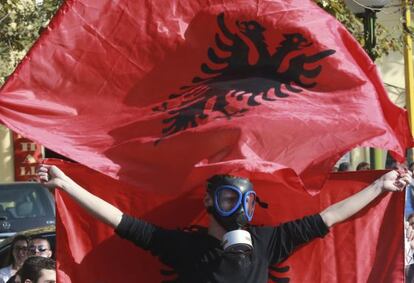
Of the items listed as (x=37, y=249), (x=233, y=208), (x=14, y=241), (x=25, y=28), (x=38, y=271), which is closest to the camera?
(x=233, y=208)

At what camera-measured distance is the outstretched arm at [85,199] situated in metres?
4.67

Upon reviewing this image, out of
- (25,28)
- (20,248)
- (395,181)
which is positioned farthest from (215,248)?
(25,28)

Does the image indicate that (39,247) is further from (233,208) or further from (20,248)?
(233,208)

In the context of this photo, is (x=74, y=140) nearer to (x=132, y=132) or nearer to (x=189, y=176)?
(x=132, y=132)

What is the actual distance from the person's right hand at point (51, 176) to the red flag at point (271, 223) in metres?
0.32

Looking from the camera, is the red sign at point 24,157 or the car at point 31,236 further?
the red sign at point 24,157

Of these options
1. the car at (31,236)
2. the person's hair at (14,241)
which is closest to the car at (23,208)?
the car at (31,236)

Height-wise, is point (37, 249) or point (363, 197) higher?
point (363, 197)

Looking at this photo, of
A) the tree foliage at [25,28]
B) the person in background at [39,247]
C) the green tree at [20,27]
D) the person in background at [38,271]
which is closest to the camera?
the person in background at [38,271]

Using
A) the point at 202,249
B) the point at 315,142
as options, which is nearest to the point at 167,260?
the point at 202,249

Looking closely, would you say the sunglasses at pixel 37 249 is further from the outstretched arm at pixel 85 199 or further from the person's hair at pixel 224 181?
the person's hair at pixel 224 181

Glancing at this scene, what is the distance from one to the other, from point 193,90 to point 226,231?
0.87 m

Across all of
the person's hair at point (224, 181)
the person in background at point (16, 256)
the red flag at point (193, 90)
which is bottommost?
the person in background at point (16, 256)

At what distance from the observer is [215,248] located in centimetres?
462
